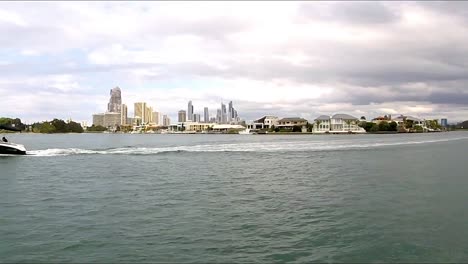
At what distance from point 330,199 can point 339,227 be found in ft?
18.7

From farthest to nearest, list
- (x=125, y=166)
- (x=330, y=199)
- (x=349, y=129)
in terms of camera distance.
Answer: (x=349, y=129) < (x=125, y=166) < (x=330, y=199)

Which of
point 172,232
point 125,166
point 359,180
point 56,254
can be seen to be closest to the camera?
point 56,254

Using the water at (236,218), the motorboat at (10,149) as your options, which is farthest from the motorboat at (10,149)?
the water at (236,218)

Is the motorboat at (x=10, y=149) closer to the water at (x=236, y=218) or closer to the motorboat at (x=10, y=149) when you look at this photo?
the motorboat at (x=10, y=149)

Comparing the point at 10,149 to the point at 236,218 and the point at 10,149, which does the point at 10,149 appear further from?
the point at 236,218

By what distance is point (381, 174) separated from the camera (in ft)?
104

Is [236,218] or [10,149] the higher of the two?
[10,149]

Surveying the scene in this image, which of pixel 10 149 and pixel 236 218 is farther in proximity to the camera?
pixel 10 149

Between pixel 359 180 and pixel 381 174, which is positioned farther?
pixel 381 174

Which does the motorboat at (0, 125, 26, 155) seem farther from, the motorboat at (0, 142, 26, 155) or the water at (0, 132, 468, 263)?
the water at (0, 132, 468, 263)

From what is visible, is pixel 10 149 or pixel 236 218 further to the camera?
pixel 10 149

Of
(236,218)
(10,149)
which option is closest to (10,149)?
(10,149)

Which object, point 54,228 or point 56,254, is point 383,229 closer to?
point 56,254

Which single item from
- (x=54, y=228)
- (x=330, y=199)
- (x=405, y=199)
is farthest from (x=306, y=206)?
(x=54, y=228)
